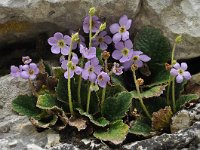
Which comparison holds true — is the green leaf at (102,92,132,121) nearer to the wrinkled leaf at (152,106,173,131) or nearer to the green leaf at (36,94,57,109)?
the wrinkled leaf at (152,106,173,131)

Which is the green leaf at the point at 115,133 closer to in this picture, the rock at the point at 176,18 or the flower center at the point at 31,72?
the flower center at the point at 31,72

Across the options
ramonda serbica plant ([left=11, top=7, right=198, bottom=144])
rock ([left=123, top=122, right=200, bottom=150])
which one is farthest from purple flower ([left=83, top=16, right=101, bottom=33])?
rock ([left=123, top=122, right=200, bottom=150])

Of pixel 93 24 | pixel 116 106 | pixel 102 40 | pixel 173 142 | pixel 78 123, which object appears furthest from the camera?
pixel 102 40

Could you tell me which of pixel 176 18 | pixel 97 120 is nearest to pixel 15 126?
pixel 97 120

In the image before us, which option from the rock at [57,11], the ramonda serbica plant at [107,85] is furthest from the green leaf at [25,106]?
the rock at [57,11]

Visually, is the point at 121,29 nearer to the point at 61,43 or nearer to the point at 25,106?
the point at 61,43
